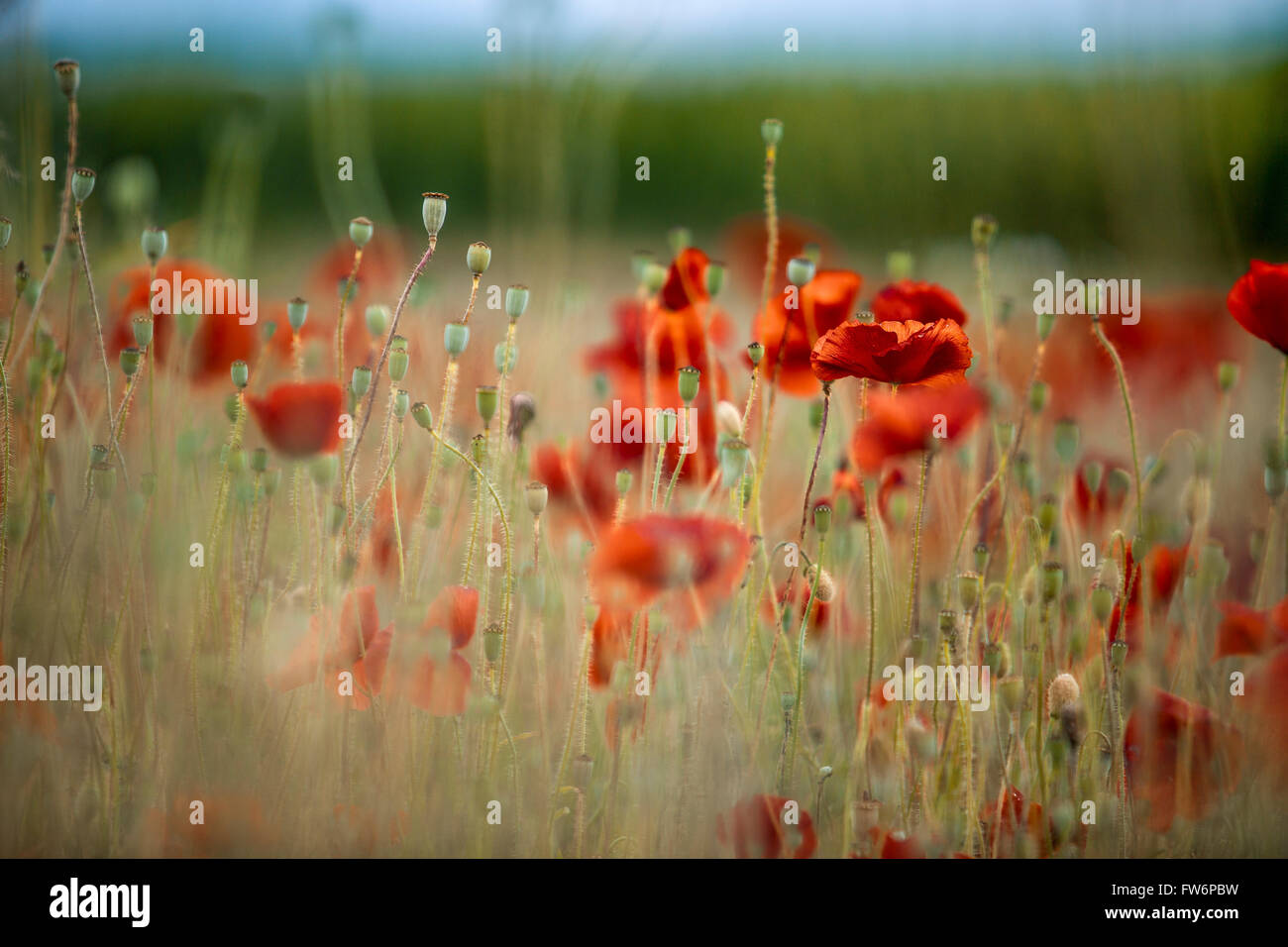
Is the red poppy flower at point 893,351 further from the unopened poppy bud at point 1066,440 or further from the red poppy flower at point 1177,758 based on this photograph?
the red poppy flower at point 1177,758

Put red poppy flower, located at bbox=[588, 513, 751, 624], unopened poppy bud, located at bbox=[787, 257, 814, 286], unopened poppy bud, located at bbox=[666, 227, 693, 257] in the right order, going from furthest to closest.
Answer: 1. unopened poppy bud, located at bbox=[666, 227, 693, 257]
2. unopened poppy bud, located at bbox=[787, 257, 814, 286]
3. red poppy flower, located at bbox=[588, 513, 751, 624]

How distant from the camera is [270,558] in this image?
746mm

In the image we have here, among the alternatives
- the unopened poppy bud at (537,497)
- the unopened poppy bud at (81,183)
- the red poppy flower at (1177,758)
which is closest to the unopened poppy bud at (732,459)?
the unopened poppy bud at (537,497)

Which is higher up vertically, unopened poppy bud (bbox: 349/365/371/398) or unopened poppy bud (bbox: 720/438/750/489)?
unopened poppy bud (bbox: 349/365/371/398)

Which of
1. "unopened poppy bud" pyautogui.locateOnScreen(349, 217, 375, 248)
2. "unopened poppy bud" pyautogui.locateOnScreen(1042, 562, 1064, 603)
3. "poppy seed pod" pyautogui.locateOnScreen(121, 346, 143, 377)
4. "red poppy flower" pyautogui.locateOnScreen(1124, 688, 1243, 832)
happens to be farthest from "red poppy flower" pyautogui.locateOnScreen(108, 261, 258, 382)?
"red poppy flower" pyautogui.locateOnScreen(1124, 688, 1243, 832)

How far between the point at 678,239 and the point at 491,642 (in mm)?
372

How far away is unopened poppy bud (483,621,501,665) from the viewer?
67 centimetres

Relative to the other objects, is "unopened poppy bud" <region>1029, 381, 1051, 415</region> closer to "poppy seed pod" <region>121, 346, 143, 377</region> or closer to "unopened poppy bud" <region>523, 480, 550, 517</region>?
"unopened poppy bud" <region>523, 480, 550, 517</region>

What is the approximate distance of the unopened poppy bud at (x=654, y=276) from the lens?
0.76 meters

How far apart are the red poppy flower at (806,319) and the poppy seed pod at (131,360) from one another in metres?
0.43

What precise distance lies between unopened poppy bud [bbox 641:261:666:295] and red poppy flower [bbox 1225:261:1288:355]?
1.30ft
